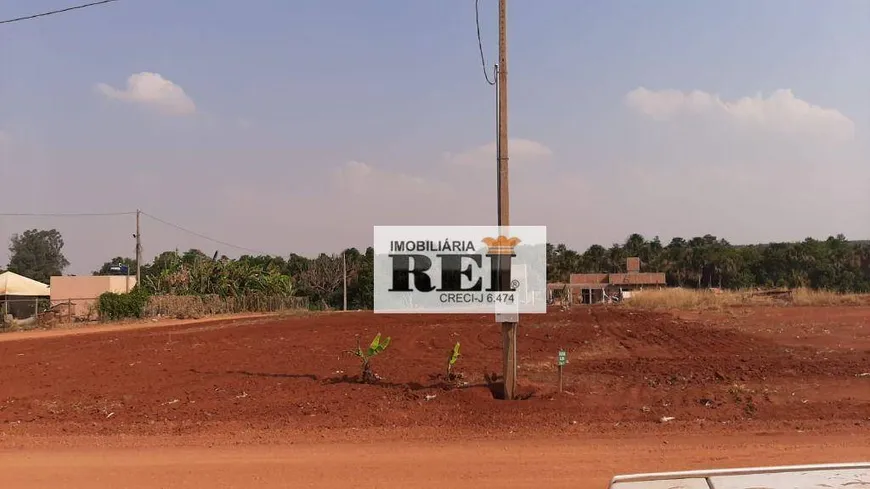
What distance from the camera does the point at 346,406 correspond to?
761 cm

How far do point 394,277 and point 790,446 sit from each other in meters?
28.5

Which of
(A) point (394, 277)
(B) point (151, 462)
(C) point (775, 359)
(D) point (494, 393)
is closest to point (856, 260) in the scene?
(A) point (394, 277)

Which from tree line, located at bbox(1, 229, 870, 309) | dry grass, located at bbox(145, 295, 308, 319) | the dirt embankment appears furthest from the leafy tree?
the dirt embankment

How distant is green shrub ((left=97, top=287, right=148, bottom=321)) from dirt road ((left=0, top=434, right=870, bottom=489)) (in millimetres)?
28398

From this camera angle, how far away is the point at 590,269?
216ft

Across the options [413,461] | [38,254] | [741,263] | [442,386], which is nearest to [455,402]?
[442,386]

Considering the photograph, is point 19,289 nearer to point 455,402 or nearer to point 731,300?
point 731,300

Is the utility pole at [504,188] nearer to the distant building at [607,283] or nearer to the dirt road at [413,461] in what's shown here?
the dirt road at [413,461]

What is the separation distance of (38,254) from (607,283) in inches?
3358

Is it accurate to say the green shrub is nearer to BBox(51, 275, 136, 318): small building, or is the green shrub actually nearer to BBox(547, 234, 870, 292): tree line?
BBox(51, 275, 136, 318): small building

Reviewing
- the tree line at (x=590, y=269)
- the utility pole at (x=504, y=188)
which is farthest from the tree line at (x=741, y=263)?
the utility pole at (x=504, y=188)

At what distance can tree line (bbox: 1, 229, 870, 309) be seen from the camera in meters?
39.6

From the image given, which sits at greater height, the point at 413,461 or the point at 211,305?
the point at 413,461

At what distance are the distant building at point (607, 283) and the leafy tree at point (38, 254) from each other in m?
77.3
